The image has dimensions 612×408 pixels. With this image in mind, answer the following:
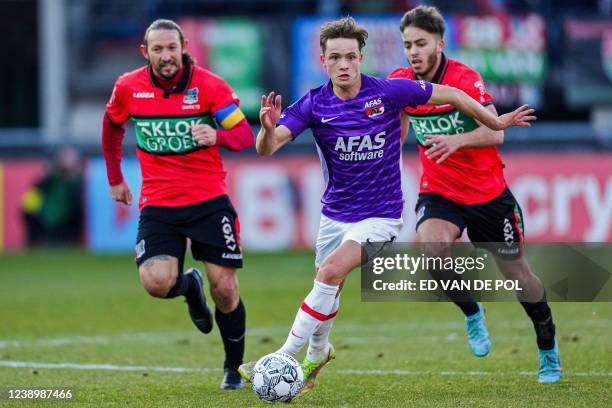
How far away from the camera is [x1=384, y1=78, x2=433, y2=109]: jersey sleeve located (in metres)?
8.55

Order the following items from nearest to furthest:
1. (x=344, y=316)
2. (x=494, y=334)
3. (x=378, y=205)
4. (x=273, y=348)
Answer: (x=378, y=205)
(x=273, y=348)
(x=494, y=334)
(x=344, y=316)

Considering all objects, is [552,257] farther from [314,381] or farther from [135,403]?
[135,403]

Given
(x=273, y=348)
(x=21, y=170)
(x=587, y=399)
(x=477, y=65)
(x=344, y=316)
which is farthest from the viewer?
(x=477, y=65)

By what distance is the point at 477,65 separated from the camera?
72.9 ft

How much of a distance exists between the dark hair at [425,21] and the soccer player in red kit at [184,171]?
4.54 feet

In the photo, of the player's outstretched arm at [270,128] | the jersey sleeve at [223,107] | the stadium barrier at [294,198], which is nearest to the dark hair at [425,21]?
the jersey sleeve at [223,107]

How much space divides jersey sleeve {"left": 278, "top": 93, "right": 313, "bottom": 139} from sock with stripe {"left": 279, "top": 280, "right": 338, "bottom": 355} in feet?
3.46

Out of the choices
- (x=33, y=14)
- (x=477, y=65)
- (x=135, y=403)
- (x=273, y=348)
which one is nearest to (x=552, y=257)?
(x=273, y=348)

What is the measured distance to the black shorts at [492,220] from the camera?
9.38 metres

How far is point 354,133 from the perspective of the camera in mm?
8461

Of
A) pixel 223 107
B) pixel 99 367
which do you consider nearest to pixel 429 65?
pixel 223 107

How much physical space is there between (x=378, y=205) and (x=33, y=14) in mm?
22025

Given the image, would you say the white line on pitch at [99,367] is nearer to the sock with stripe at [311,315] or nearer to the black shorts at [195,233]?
the black shorts at [195,233]

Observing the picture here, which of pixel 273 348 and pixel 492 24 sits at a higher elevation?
pixel 492 24
